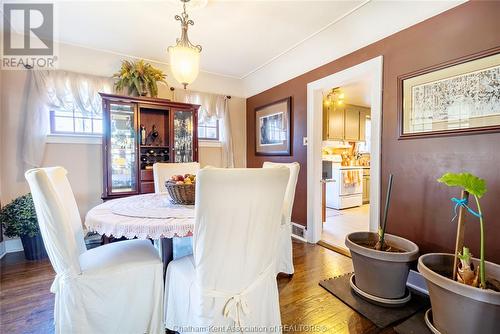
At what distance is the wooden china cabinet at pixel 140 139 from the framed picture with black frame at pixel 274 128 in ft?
3.69

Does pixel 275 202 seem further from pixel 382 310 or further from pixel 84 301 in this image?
pixel 382 310

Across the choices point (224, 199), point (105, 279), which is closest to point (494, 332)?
point (224, 199)

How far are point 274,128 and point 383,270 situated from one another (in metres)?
2.49

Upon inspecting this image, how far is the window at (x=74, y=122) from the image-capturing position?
2.98 metres

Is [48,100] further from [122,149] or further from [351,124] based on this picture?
[351,124]

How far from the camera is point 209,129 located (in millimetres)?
4152

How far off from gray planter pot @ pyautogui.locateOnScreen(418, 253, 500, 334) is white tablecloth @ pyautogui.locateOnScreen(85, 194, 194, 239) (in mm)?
1462

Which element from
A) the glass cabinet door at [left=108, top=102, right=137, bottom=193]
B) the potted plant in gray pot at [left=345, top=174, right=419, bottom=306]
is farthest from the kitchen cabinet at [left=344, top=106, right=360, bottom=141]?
the glass cabinet door at [left=108, top=102, right=137, bottom=193]

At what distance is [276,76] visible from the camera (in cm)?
356

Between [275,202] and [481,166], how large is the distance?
5.15ft

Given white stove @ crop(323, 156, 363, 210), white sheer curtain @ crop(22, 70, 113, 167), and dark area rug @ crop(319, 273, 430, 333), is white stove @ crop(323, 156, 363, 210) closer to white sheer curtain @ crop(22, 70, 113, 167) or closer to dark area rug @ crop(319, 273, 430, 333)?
dark area rug @ crop(319, 273, 430, 333)

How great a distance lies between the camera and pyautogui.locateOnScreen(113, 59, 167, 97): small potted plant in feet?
9.75

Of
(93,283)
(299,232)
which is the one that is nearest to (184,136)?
(299,232)

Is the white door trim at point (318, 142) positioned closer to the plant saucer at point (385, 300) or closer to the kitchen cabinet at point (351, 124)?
the plant saucer at point (385, 300)
